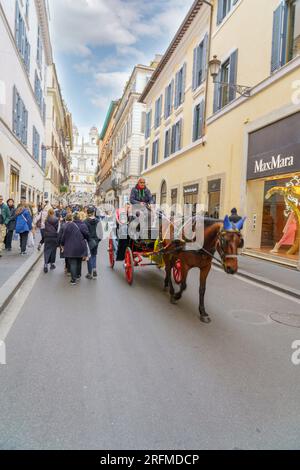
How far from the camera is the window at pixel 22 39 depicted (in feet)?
54.2

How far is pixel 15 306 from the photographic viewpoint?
5.70 m

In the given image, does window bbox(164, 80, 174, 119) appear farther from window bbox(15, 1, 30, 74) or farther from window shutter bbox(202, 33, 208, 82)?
window bbox(15, 1, 30, 74)

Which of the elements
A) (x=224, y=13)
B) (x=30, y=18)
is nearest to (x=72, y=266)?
(x=224, y=13)

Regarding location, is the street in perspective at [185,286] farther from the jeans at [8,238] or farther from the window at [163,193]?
the window at [163,193]

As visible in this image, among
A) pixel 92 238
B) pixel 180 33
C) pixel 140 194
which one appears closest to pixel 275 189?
pixel 140 194

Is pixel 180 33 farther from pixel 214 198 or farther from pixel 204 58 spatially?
pixel 214 198

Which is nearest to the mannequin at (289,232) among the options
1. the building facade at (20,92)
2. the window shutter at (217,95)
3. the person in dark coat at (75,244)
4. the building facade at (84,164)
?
the window shutter at (217,95)

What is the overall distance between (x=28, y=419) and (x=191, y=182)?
17.4 meters

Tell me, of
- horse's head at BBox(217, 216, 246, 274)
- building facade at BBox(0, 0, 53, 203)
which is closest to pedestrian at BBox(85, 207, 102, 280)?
horse's head at BBox(217, 216, 246, 274)

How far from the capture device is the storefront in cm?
1060

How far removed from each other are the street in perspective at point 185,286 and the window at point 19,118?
18 centimetres

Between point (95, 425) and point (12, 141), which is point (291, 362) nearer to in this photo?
point (95, 425)

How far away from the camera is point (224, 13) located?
15.4 metres

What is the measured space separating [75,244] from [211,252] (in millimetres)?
3549
